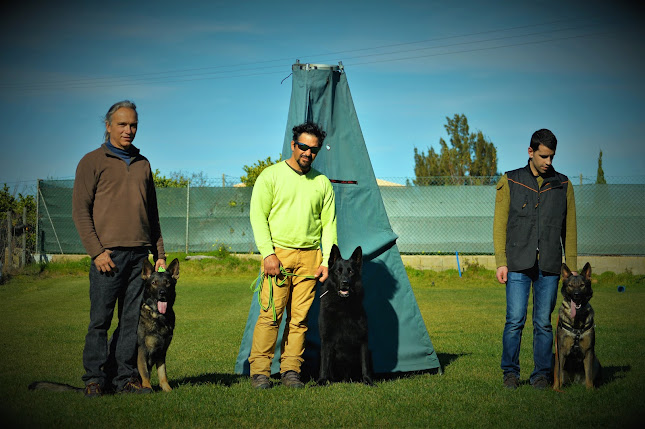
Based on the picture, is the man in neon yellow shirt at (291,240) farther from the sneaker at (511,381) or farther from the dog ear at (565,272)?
the dog ear at (565,272)

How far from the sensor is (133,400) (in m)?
4.54

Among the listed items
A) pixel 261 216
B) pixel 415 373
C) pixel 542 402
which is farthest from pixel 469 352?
pixel 261 216

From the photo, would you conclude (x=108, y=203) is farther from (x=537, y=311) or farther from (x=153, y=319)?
(x=537, y=311)

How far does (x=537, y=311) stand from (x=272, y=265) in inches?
91.7

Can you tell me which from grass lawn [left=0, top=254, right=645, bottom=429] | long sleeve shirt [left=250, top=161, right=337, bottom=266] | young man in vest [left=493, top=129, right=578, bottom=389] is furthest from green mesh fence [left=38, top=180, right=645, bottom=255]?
long sleeve shirt [left=250, top=161, right=337, bottom=266]

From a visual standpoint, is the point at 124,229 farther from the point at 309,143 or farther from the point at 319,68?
the point at 319,68

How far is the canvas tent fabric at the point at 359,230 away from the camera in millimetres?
5906

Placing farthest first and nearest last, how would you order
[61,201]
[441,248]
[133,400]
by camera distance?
1. [61,201]
2. [441,248]
3. [133,400]

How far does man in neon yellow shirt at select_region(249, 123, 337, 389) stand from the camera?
16.8 feet

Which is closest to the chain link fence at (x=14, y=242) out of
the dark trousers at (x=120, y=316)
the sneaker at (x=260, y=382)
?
the dark trousers at (x=120, y=316)

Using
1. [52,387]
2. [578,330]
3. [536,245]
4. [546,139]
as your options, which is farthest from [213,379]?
[546,139]

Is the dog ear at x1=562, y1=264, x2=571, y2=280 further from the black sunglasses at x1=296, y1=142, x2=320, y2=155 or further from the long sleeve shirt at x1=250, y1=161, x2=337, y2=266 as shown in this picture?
the black sunglasses at x1=296, y1=142, x2=320, y2=155

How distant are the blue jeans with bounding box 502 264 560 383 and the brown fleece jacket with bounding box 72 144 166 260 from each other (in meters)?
3.14

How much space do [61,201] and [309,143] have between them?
45.1 ft
